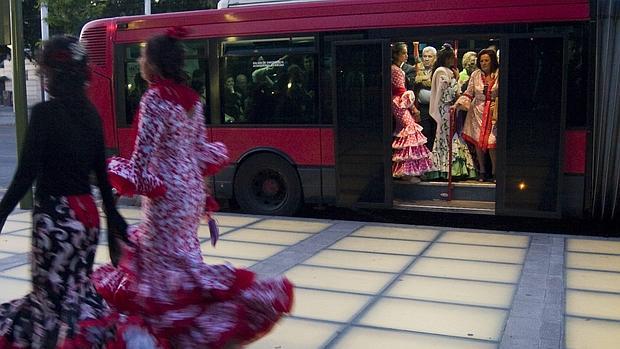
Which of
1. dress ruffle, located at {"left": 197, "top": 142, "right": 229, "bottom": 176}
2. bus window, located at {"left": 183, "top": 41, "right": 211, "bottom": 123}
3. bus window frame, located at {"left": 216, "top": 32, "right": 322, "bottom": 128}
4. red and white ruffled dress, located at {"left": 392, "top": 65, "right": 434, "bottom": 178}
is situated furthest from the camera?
bus window, located at {"left": 183, "top": 41, "right": 211, "bottom": 123}

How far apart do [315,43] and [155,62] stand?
17.0 feet

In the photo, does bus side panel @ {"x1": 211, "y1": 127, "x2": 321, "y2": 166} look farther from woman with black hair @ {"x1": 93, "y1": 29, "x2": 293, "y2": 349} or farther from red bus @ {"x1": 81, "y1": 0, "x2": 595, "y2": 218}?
woman with black hair @ {"x1": 93, "y1": 29, "x2": 293, "y2": 349}

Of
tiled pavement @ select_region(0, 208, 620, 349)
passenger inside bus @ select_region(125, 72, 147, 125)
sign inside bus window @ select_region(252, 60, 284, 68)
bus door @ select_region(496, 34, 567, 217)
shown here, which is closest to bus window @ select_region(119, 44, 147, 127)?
passenger inside bus @ select_region(125, 72, 147, 125)

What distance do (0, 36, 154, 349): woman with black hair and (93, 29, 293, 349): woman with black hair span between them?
0.27 m

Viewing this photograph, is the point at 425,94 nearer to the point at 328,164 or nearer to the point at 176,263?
the point at 328,164

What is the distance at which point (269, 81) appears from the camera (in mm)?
9055

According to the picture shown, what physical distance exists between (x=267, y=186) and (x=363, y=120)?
1693 mm

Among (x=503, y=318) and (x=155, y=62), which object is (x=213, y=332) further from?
(x=503, y=318)

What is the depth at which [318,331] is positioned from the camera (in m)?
4.61

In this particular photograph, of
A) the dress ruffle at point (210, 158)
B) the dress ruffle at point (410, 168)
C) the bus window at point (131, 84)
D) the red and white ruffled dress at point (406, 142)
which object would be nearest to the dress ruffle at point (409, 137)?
the red and white ruffled dress at point (406, 142)

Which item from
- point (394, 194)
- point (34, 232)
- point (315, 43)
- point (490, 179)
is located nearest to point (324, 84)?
point (315, 43)

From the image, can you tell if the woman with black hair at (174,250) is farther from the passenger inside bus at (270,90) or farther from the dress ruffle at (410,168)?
the dress ruffle at (410,168)

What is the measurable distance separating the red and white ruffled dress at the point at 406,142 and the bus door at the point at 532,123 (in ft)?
4.02

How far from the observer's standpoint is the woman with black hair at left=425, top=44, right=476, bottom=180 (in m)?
9.00
